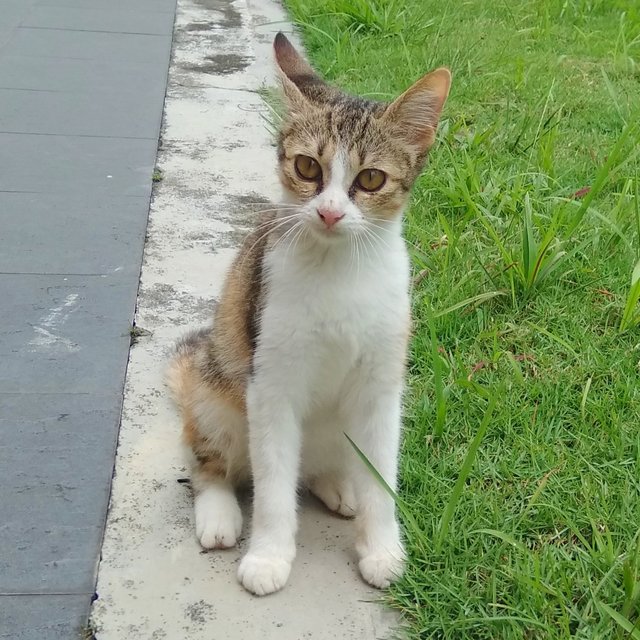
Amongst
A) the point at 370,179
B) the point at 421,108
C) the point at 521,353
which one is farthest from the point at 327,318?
the point at 521,353

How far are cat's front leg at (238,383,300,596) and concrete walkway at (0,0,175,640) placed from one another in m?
0.43

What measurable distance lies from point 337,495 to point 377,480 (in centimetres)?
29

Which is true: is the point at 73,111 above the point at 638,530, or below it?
below

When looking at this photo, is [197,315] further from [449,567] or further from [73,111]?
[73,111]

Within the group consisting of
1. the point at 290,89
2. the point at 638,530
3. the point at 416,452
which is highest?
the point at 290,89

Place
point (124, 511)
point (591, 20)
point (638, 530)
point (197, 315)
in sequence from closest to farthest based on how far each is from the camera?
point (638, 530)
point (124, 511)
point (197, 315)
point (591, 20)

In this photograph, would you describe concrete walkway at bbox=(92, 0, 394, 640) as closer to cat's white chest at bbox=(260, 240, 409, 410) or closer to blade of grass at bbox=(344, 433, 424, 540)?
blade of grass at bbox=(344, 433, 424, 540)

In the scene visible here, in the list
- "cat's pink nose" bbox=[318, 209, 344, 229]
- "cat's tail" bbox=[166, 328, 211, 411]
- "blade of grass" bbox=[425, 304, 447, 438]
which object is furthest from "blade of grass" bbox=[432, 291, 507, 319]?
"cat's pink nose" bbox=[318, 209, 344, 229]

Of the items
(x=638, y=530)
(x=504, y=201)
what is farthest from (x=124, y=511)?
(x=504, y=201)

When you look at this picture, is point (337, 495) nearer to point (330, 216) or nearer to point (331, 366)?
point (331, 366)

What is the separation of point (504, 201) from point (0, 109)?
313 centimetres

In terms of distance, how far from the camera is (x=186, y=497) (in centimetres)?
260

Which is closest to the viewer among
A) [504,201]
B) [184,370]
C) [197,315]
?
[184,370]

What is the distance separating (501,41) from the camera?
6.23 m
